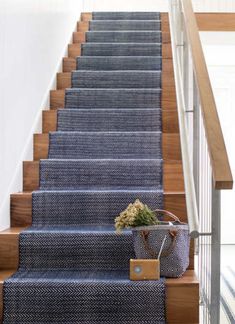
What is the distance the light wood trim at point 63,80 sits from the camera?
4.82 meters

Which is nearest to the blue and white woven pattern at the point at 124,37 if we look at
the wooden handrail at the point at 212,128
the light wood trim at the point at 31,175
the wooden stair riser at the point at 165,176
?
the wooden stair riser at the point at 165,176

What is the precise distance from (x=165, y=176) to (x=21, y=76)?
3.43 ft

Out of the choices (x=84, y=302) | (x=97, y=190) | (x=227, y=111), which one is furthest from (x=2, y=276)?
(x=227, y=111)

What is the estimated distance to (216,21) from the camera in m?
6.21

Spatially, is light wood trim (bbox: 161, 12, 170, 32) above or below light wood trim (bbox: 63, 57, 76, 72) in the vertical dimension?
above

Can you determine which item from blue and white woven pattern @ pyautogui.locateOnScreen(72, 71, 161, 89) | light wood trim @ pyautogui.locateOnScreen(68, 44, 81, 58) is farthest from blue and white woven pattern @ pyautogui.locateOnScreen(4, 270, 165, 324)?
light wood trim @ pyautogui.locateOnScreen(68, 44, 81, 58)

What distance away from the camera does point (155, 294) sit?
2596 millimetres

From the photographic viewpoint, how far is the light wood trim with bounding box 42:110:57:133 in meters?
4.19

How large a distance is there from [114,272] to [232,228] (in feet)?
18.1

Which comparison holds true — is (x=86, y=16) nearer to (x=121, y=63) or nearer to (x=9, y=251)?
(x=121, y=63)

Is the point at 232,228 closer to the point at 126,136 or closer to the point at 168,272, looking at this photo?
the point at 126,136

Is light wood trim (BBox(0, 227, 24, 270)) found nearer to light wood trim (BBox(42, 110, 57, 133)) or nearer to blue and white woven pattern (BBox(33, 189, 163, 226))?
blue and white woven pattern (BBox(33, 189, 163, 226))

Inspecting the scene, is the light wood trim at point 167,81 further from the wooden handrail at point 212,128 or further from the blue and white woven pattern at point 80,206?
the wooden handrail at point 212,128

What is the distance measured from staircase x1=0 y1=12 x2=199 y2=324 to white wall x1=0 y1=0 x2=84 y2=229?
117mm
